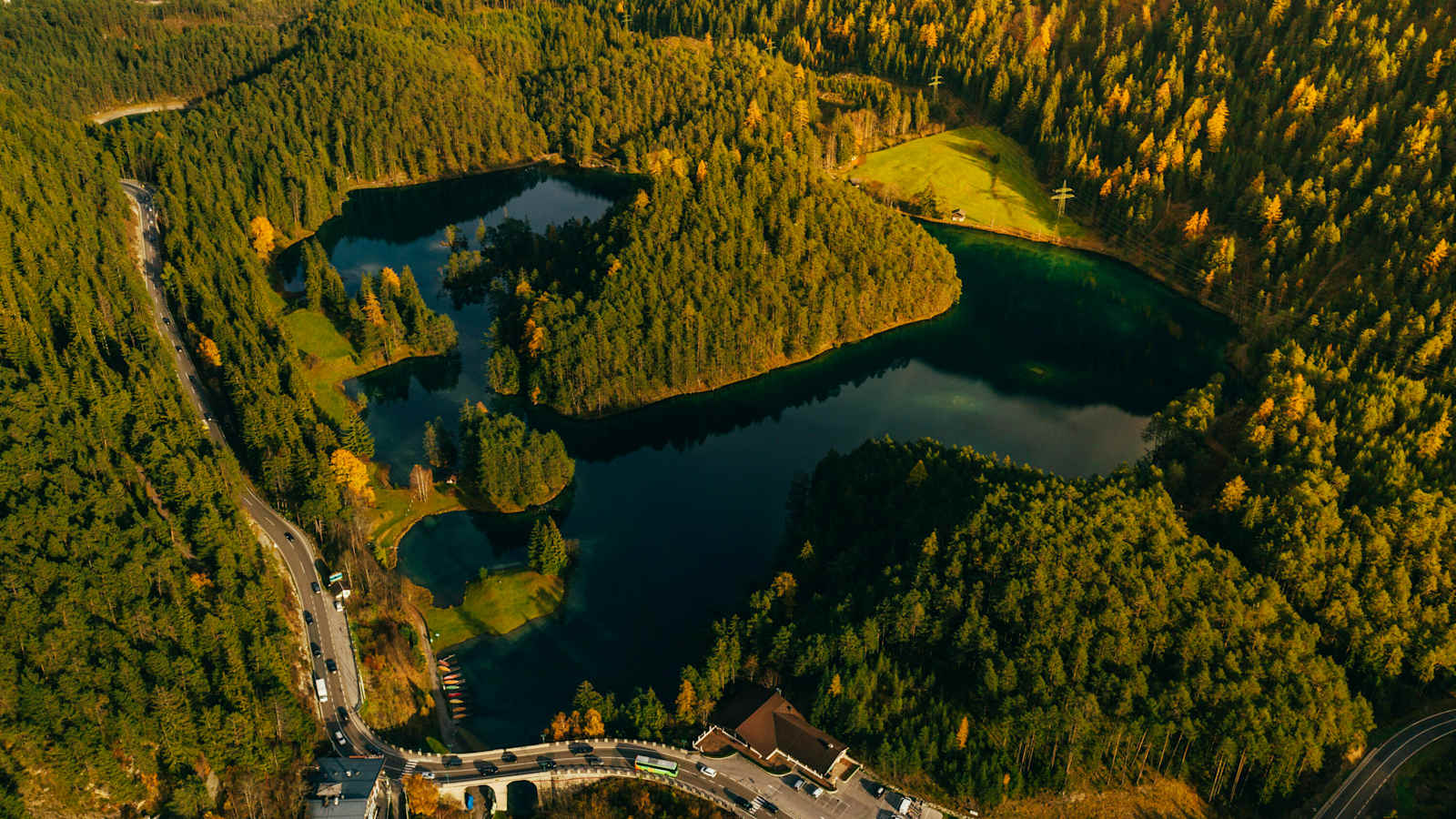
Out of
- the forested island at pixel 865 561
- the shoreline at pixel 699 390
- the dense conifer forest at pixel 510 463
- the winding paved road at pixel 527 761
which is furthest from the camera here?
the shoreline at pixel 699 390

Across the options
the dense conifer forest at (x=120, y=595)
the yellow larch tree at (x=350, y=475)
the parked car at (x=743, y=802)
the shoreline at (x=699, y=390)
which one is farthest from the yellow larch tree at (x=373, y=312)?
the parked car at (x=743, y=802)

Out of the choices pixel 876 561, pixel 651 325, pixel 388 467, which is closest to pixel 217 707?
pixel 388 467

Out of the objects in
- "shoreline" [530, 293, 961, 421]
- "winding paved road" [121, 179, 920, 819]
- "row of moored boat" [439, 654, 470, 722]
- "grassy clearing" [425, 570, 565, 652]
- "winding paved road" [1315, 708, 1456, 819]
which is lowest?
"row of moored boat" [439, 654, 470, 722]

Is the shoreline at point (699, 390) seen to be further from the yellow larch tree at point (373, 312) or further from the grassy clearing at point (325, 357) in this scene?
the yellow larch tree at point (373, 312)

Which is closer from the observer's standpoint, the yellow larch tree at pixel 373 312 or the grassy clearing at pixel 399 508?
the grassy clearing at pixel 399 508

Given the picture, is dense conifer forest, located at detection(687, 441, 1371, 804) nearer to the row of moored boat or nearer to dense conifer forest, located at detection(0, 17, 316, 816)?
the row of moored boat

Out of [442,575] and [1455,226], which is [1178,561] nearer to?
[442,575]

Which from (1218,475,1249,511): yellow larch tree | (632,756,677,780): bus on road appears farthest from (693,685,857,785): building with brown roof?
(1218,475,1249,511): yellow larch tree
